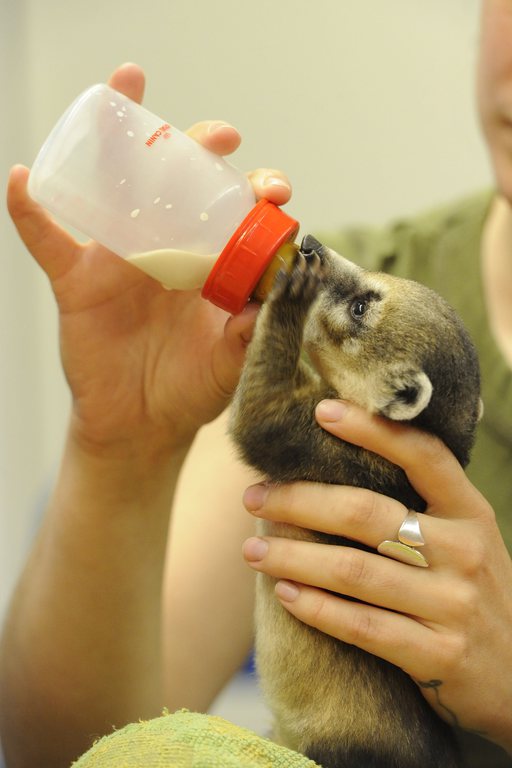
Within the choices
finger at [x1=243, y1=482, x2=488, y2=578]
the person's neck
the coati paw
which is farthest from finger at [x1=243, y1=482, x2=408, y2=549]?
the person's neck

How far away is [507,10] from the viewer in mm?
1514

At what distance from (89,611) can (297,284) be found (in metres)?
0.72

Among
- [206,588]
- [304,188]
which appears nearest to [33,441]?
[304,188]

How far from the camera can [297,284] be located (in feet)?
3.86

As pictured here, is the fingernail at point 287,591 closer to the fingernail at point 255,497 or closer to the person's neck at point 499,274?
the fingernail at point 255,497

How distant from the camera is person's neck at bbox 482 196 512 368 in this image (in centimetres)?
173

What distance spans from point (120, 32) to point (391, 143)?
1.01 m

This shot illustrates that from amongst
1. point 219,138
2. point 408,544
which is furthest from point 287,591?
point 219,138

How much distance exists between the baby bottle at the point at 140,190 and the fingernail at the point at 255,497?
0.31 m

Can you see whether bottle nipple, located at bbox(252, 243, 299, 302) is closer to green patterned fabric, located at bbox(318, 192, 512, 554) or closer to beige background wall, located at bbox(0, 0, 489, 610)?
green patterned fabric, located at bbox(318, 192, 512, 554)

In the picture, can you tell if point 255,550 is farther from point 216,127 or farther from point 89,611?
point 216,127

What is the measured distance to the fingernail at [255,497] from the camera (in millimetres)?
1233

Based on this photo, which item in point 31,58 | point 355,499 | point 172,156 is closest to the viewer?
point 355,499

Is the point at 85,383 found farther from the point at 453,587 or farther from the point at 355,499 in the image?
the point at 453,587
